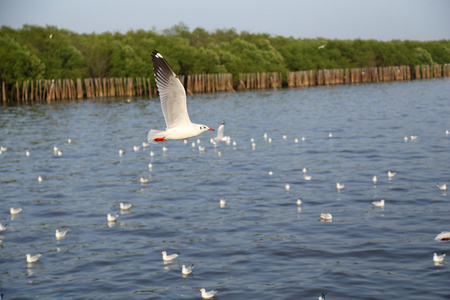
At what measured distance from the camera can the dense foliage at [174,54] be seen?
77.1m

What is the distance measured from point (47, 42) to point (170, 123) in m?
72.1

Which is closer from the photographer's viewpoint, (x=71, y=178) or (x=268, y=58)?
(x=71, y=178)

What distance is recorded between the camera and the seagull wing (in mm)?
12945

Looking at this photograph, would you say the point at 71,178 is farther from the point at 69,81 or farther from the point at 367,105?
the point at 69,81

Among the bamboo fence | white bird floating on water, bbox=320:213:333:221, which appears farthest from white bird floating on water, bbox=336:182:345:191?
the bamboo fence

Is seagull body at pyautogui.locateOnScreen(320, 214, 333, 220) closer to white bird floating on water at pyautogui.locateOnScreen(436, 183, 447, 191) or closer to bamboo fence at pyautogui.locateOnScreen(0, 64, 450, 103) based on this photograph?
white bird floating on water at pyautogui.locateOnScreen(436, 183, 447, 191)

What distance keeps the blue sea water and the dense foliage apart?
43328mm

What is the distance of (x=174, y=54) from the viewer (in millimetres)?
88125

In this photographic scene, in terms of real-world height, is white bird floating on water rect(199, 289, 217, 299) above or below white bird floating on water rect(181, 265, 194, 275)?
below

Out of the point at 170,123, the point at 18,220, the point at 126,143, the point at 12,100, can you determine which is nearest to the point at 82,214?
the point at 18,220

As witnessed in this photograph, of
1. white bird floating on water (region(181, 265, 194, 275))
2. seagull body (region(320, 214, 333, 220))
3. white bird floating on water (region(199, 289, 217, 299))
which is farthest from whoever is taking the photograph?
seagull body (region(320, 214, 333, 220))

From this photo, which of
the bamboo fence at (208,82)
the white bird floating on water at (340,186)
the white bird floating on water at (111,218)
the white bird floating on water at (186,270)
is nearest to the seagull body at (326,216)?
the white bird floating on water at (340,186)

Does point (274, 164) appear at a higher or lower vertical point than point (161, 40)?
lower

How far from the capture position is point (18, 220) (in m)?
18.2
